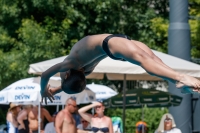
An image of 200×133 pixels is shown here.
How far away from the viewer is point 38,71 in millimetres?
13312

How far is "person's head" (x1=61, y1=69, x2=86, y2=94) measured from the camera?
7.85 metres

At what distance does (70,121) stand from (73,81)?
4.79 meters

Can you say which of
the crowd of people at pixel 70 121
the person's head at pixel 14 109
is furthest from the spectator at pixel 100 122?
A: the person's head at pixel 14 109

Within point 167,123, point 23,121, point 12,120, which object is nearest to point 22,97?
point 23,121

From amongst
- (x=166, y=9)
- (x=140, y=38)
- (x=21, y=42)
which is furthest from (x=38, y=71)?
(x=166, y=9)

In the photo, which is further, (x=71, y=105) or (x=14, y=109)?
(x=14, y=109)

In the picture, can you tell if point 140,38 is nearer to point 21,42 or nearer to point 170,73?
point 21,42

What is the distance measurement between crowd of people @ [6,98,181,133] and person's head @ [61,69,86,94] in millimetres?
4569

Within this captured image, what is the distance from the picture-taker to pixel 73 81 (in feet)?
25.8

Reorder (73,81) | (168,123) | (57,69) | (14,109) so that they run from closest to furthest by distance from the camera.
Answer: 1. (73,81)
2. (57,69)
3. (168,123)
4. (14,109)

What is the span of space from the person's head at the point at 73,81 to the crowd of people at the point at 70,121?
4.57m

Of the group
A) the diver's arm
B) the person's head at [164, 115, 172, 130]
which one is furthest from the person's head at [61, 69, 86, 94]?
the person's head at [164, 115, 172, 130]

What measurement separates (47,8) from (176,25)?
500 centimetres

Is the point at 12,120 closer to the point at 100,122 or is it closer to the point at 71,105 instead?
the point at 100,122
